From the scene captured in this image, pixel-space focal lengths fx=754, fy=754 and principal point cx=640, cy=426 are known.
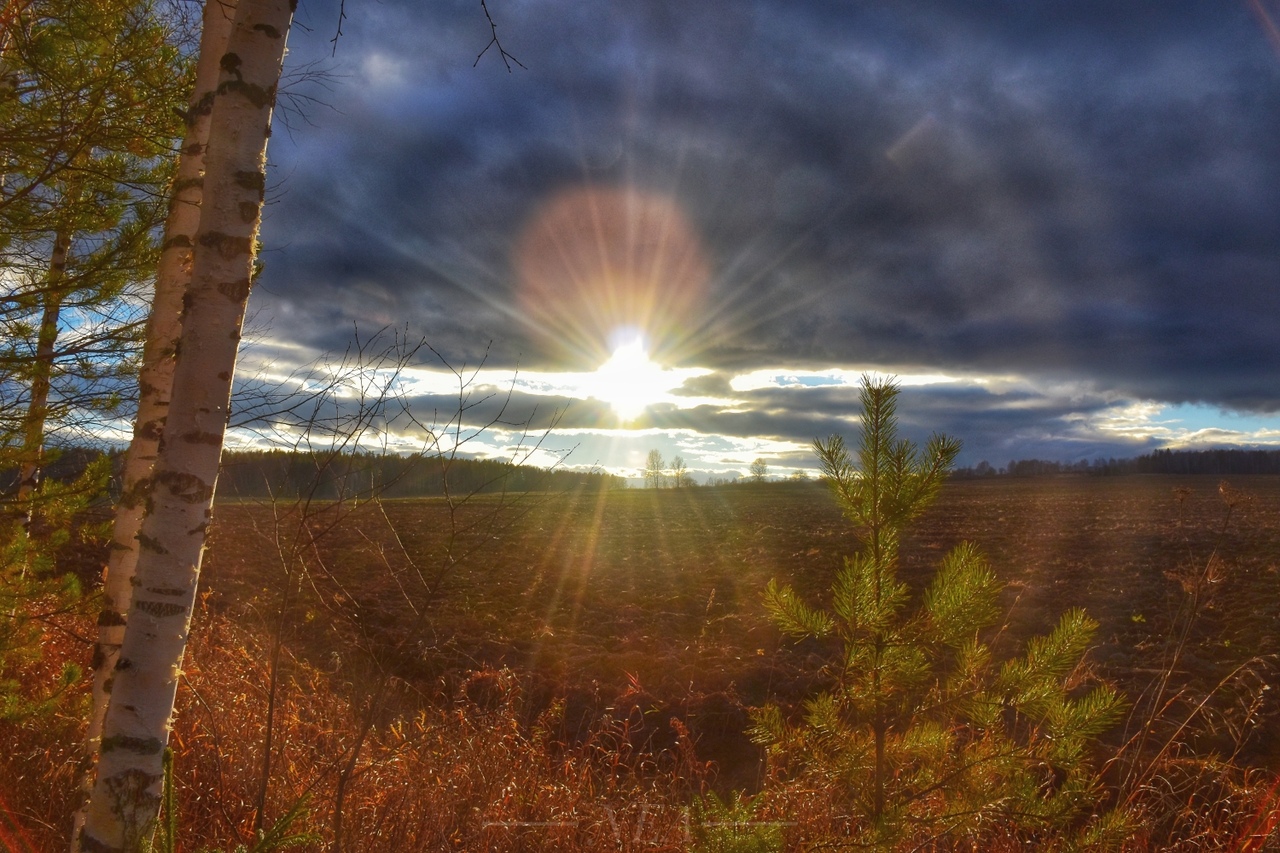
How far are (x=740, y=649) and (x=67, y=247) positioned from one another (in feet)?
26.1

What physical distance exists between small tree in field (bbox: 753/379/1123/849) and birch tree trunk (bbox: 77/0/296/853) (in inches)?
82.2

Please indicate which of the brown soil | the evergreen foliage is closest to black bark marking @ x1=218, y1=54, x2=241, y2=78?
the brown soil

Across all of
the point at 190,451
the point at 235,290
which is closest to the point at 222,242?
the point at 235,290

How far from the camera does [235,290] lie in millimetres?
2779

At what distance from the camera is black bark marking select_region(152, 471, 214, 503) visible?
8.80ft

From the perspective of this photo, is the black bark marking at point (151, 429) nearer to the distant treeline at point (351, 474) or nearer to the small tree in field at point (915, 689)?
the distant treeline at point (351, 474)

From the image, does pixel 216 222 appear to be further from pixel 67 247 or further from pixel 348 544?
pixel 348 544

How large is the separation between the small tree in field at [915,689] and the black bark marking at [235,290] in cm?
218

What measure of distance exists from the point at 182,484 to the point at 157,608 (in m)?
0.44

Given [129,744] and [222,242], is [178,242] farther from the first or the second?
[129,744]

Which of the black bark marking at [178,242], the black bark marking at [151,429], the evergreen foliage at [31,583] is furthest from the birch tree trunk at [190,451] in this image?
the evergreen foliage at [31,583]

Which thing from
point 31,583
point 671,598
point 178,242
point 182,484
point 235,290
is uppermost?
point 178,242

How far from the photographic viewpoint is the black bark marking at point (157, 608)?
264cm

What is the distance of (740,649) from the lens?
368 inches
